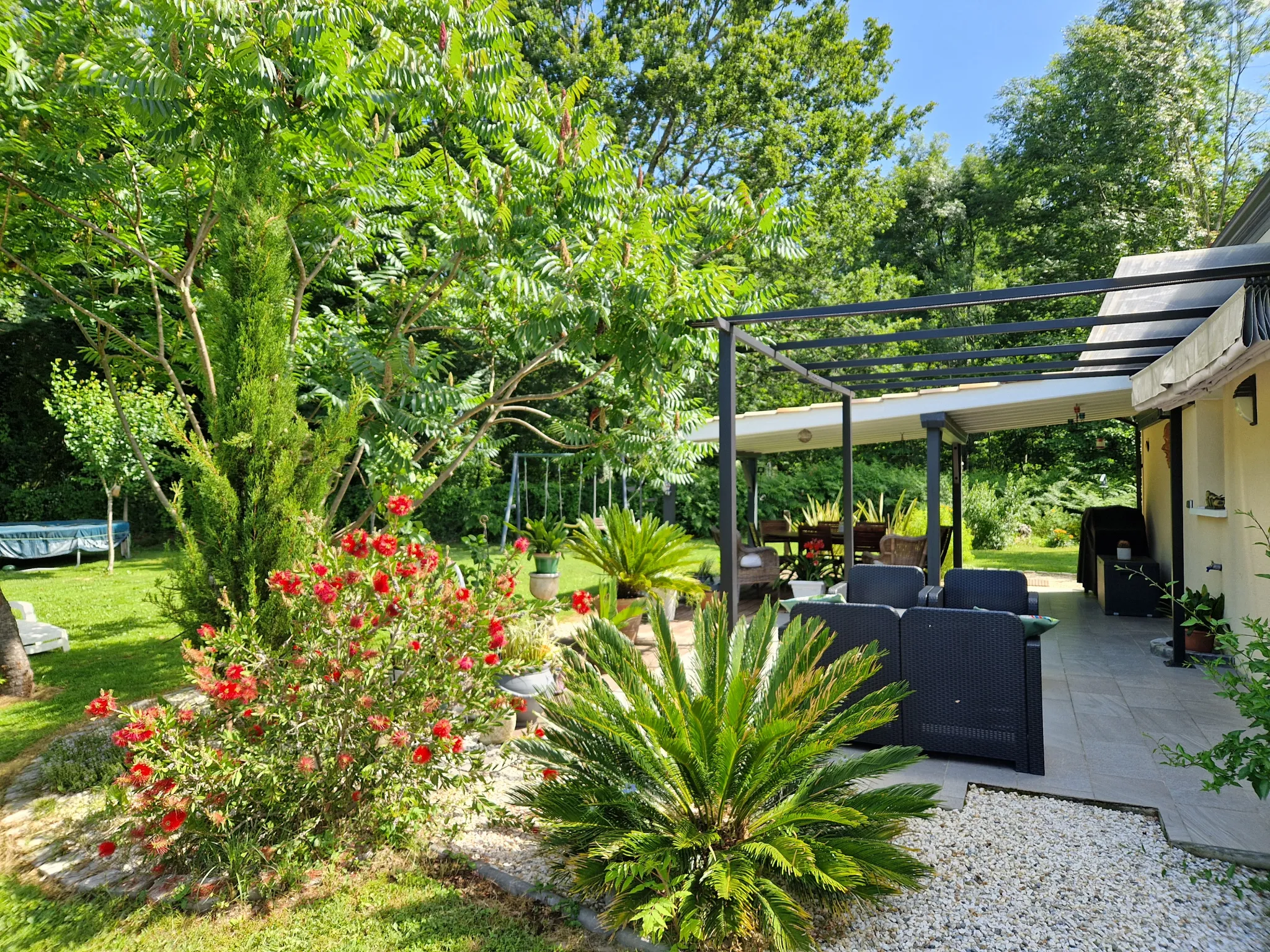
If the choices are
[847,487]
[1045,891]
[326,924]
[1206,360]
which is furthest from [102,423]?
[1206,360]

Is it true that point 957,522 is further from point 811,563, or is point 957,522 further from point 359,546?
point 359,546

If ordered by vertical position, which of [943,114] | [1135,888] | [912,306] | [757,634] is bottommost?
[1135,888]

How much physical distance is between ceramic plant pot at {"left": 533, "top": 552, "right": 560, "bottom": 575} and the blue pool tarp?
34.8 ft

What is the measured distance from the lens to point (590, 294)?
5629 millimetres

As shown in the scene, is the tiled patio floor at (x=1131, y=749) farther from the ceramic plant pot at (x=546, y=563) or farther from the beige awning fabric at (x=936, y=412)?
the ceramic plant pot at (x=546, y=563)

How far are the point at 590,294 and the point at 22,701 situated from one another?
18.3 feet

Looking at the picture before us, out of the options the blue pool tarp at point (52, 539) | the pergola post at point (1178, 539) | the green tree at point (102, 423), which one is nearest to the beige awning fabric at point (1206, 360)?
the pergola post at point (1178, 539)

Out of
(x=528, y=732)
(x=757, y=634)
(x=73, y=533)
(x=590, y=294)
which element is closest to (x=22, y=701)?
(x=528, y=732)

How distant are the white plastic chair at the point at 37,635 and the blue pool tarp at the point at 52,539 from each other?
307 inches

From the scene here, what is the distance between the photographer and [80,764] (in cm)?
473

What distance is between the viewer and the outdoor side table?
9039mm

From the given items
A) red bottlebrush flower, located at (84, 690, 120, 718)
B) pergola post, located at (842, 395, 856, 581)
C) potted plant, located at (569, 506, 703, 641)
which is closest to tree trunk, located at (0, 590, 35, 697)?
red bottlebrush flower, located at (84, 690, 120, 718)

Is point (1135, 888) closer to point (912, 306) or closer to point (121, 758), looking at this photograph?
point (912, 306)

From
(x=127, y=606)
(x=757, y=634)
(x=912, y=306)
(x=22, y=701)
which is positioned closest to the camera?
(x=757, y=634)
